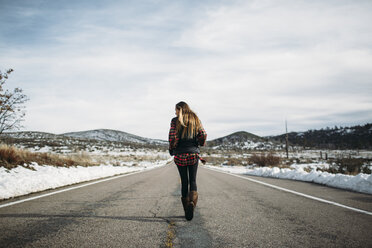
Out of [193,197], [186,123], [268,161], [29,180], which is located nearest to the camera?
[193,197]

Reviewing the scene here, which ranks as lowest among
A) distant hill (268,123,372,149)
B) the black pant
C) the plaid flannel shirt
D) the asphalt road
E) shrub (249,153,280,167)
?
shrub (249,153,280,167)

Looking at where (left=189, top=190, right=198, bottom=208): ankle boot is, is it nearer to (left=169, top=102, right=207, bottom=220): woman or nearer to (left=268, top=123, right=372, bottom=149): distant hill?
(left=169, top=102, right=207, bottom=220): woman

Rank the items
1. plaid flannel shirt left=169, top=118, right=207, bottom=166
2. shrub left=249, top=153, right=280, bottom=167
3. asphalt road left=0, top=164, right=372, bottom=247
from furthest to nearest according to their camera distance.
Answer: shrub left=249, top=153, right=280, bottom=167 → plaid flannel shirt left=169, top=118, right=207, bottom=166 → asphalt road left=0, top=164, right=372, bottom=247

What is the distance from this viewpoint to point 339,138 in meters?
131

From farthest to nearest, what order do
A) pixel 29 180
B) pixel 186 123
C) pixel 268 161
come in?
pixel 268 161 → pixel 29 180 → pixel 186 123

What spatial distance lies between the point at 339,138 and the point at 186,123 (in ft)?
512

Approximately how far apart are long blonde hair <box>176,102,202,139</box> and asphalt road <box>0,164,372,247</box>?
155 centimetres

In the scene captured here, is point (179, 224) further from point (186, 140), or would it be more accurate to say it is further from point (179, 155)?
point (186, 140)

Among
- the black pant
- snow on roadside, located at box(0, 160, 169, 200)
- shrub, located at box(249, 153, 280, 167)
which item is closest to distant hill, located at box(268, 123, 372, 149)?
shrub, located at box(249, 153, 280, 167)

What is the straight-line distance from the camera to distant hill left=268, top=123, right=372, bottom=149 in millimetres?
107875

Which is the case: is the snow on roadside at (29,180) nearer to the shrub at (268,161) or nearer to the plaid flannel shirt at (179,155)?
the plaid flannel shirt at (179,155)

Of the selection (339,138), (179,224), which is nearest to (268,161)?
(179,224)

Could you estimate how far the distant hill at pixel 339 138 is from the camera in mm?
107875

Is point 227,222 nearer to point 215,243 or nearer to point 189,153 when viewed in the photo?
point 215,243
